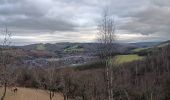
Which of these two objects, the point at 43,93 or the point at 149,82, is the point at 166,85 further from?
the point at 43,93

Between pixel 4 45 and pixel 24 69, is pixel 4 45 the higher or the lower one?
the higher one

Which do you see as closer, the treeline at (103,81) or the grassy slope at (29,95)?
the grassy slope at (29,95)

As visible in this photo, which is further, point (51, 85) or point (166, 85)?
point (166, 85)

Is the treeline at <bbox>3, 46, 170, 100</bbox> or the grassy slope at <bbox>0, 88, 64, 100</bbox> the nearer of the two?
the grassy slope at <bbox>0, 88, 64, 100</bbox>

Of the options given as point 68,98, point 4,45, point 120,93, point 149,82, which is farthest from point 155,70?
point 4,45

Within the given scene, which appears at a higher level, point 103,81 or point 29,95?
point 103,81

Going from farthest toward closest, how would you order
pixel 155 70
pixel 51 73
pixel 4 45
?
pixel 155 70 → pixel 51 73 → pixel 4 45

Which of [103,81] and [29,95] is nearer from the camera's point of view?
[29,95]

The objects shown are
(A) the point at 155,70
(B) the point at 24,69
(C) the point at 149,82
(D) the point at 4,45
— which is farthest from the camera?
(A) the point at 155,70
